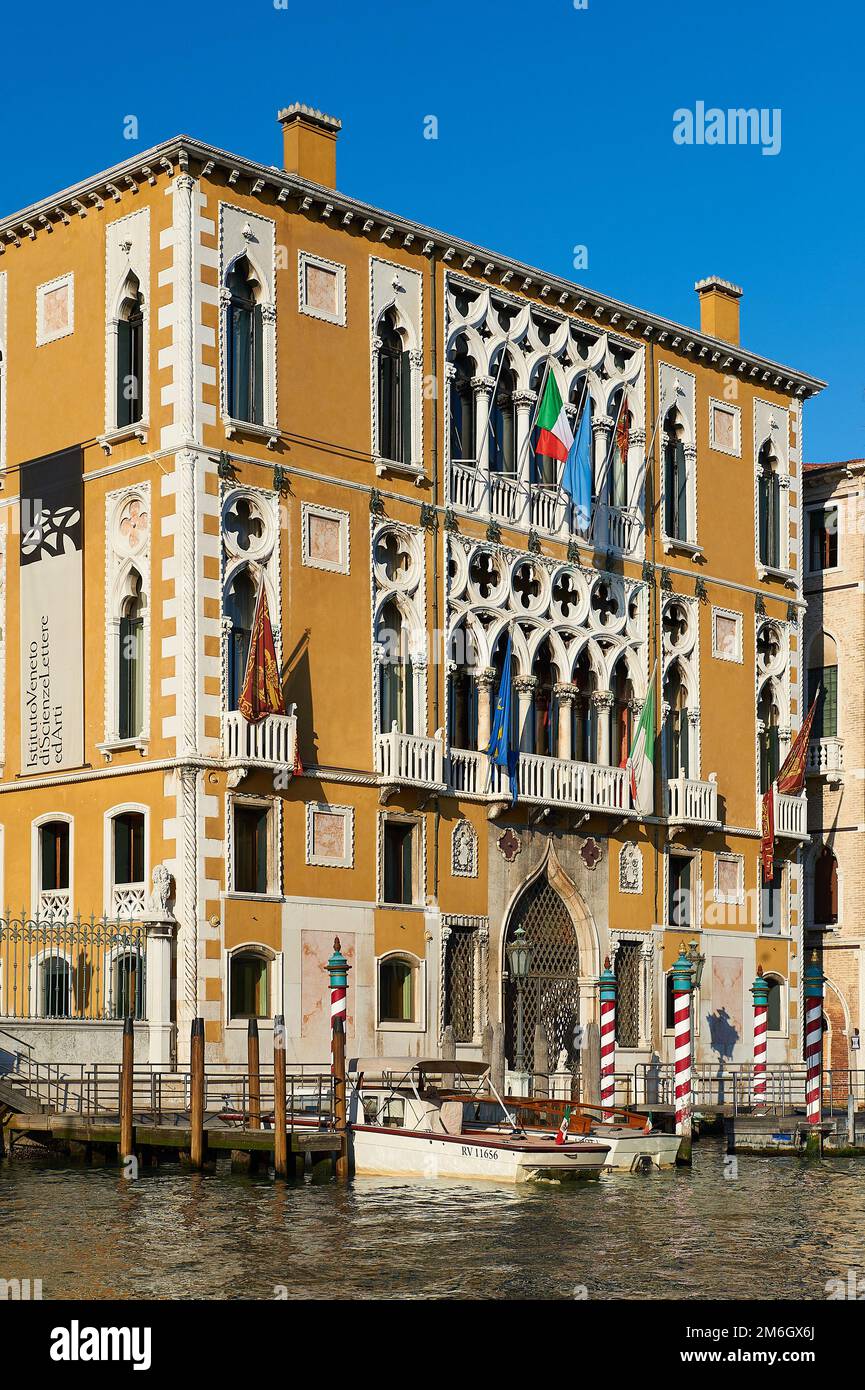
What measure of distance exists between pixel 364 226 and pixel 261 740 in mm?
8098

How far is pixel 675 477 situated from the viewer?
37594 mm

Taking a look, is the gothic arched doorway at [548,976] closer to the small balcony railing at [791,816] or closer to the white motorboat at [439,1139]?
the white motorboat at [439,1139]

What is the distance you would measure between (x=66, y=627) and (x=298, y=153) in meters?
7.73

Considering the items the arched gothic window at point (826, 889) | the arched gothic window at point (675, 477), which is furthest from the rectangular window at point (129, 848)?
the arched gothic window at point (826, 889)

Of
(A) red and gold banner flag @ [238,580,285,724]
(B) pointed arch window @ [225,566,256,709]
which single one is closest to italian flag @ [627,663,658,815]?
(B) pointed arch window @ [225,566,256,709]

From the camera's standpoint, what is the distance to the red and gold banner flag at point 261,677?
93.0ft

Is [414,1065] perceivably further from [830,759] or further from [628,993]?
[830,759]

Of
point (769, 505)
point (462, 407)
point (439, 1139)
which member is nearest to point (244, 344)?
point (462, 407)

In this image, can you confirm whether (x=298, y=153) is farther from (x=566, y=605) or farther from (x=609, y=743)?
(x=609, y=743)

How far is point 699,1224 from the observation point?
2136 cm

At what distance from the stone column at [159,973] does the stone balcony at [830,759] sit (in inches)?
704

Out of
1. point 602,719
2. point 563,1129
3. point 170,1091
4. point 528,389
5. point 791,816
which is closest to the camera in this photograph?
point 563,1129
